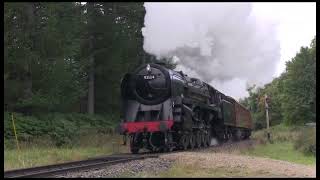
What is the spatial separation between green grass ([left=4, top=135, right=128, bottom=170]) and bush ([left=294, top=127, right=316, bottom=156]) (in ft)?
25.8

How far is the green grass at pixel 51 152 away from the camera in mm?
16500

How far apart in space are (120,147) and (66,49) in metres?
5.14

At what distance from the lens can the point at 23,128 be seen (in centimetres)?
2241

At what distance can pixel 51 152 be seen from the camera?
758 inches

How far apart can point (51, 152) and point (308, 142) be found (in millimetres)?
10754

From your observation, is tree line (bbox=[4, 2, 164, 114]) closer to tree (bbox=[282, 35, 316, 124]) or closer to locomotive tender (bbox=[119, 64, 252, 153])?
locomotive tender (bbox=[119, 64, 252, 153])

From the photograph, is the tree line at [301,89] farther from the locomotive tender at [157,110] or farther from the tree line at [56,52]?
the locomotive tender at [157,110]

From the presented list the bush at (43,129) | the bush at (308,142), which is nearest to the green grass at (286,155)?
the bush at (308,142)

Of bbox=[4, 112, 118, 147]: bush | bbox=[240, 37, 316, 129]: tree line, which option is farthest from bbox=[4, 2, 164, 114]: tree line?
bbox=[240, 37, 316, 129]: tree line

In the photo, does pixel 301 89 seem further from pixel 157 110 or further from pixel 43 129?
pixel 43 129

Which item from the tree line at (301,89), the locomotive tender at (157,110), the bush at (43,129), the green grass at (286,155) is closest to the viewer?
the green grass at (286,155)

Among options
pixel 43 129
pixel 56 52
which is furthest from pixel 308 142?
pixel 56 52

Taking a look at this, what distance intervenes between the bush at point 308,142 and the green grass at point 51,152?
309 inches

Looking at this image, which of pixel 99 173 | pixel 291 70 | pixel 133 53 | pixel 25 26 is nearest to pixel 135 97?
pixel 25 26
